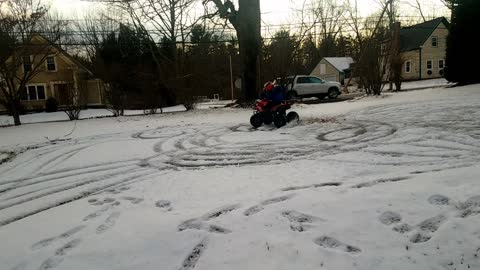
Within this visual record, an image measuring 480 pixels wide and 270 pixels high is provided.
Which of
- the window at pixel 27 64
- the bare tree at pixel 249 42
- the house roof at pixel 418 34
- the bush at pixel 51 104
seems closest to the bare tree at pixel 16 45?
the window at pixel 27 64

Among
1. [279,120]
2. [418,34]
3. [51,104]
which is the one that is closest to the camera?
[279,120]

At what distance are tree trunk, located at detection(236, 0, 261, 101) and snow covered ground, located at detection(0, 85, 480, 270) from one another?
11.7m

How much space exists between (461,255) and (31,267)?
3776 mm

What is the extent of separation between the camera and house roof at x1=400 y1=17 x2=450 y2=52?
44.4 m

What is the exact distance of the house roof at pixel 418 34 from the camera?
146ft

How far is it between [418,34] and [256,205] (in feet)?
163

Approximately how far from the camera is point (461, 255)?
3055 mm

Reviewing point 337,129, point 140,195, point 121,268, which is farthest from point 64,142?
point 121,268

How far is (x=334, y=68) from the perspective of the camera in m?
52.1

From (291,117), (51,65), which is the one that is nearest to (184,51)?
(51,65)

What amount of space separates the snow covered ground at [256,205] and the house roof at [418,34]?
4188 cm

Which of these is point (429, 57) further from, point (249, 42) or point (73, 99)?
point (73, 99)

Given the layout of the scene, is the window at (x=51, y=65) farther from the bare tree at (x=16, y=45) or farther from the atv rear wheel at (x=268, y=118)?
the atv rear wheel at (x=268, y=118)

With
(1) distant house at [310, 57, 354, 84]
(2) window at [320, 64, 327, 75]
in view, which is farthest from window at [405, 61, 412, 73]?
(2) window at [320, 64, 327, 75]
